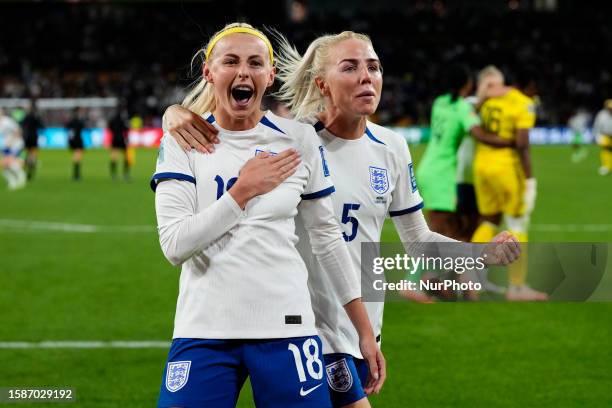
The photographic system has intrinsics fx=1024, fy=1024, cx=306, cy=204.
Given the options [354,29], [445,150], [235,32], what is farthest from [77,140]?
[354,29]

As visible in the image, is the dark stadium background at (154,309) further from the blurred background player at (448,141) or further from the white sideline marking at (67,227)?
the blurred background player at (448,141)

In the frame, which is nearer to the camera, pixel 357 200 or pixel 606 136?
pixel 357 200

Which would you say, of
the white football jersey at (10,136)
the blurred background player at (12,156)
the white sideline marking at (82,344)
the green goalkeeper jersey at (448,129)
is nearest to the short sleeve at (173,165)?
the white sideline marking at (82,344)

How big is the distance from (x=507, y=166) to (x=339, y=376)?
6467 millimetres

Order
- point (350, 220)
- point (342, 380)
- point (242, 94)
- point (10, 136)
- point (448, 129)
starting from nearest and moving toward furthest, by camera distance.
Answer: point (242, 94) → point (342, 380) → point (350, 220) → point (448, 129) → point (10, 136)

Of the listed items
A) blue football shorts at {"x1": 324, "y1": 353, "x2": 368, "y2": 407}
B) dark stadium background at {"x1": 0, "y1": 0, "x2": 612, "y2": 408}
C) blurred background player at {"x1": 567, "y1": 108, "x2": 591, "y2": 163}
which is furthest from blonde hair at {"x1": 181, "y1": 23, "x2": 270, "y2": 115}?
blurred background player at {"x1": 567, "y1": 108, "x2": 591, "y2": 163}

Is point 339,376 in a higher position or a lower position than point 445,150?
higher

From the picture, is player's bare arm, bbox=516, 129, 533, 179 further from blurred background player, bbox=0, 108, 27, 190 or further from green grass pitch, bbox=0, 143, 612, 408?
blurred background player, bbox=0, 108, 27, 190

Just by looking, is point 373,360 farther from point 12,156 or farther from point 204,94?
point 12,156

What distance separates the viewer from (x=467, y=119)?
1016 centimetres

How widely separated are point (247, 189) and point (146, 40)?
57.9m

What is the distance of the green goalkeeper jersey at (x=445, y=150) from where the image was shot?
10.2 metres

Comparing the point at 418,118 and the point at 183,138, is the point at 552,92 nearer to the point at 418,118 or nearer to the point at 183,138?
the point at 418,118

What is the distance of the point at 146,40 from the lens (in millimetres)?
59781
